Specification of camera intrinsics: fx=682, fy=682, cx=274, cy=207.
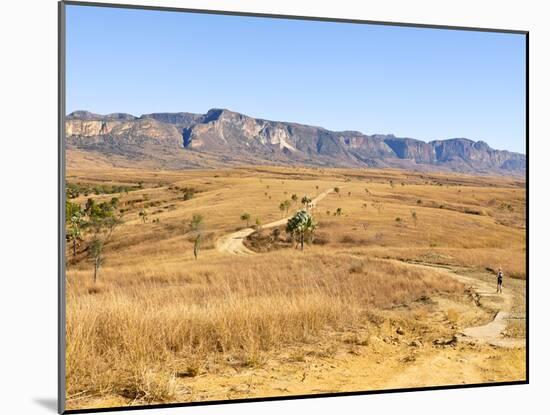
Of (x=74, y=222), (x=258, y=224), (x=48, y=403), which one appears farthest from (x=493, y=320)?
(x=48, y=403)

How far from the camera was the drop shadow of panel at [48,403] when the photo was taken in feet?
19.7

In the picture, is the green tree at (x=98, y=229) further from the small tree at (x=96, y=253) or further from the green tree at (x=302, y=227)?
the green tree at (x=302, y=227)

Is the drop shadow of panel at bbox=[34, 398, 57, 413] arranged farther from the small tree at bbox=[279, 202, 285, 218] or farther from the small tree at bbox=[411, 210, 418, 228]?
the small tree at bbox=[411, 210, 418, 228]

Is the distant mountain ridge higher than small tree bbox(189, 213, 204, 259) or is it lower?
higher

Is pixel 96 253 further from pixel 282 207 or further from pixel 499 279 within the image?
pixel 499 279

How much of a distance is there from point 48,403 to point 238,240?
2.54 metres

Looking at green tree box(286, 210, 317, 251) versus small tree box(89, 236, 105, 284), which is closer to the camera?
small tree box(89, 236, 105, 284)

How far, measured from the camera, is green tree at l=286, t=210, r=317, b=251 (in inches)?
297

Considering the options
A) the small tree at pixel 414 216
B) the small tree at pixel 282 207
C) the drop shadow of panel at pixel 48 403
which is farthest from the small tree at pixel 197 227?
the small tree at pixel 414 216

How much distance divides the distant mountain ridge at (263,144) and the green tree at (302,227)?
61 cm

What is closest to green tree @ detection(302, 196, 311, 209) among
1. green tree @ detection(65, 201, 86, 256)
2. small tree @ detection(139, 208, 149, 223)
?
small tree @ detection(139, 208, 149, 223)

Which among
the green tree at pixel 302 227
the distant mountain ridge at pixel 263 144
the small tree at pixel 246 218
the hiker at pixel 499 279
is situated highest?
the distant mountain ridge at pixel 263 144

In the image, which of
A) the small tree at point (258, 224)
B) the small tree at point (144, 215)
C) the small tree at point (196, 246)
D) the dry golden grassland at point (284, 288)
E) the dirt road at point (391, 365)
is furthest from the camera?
the small tree at point (258, 224)

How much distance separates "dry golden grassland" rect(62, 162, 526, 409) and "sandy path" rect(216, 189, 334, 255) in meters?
0.08
